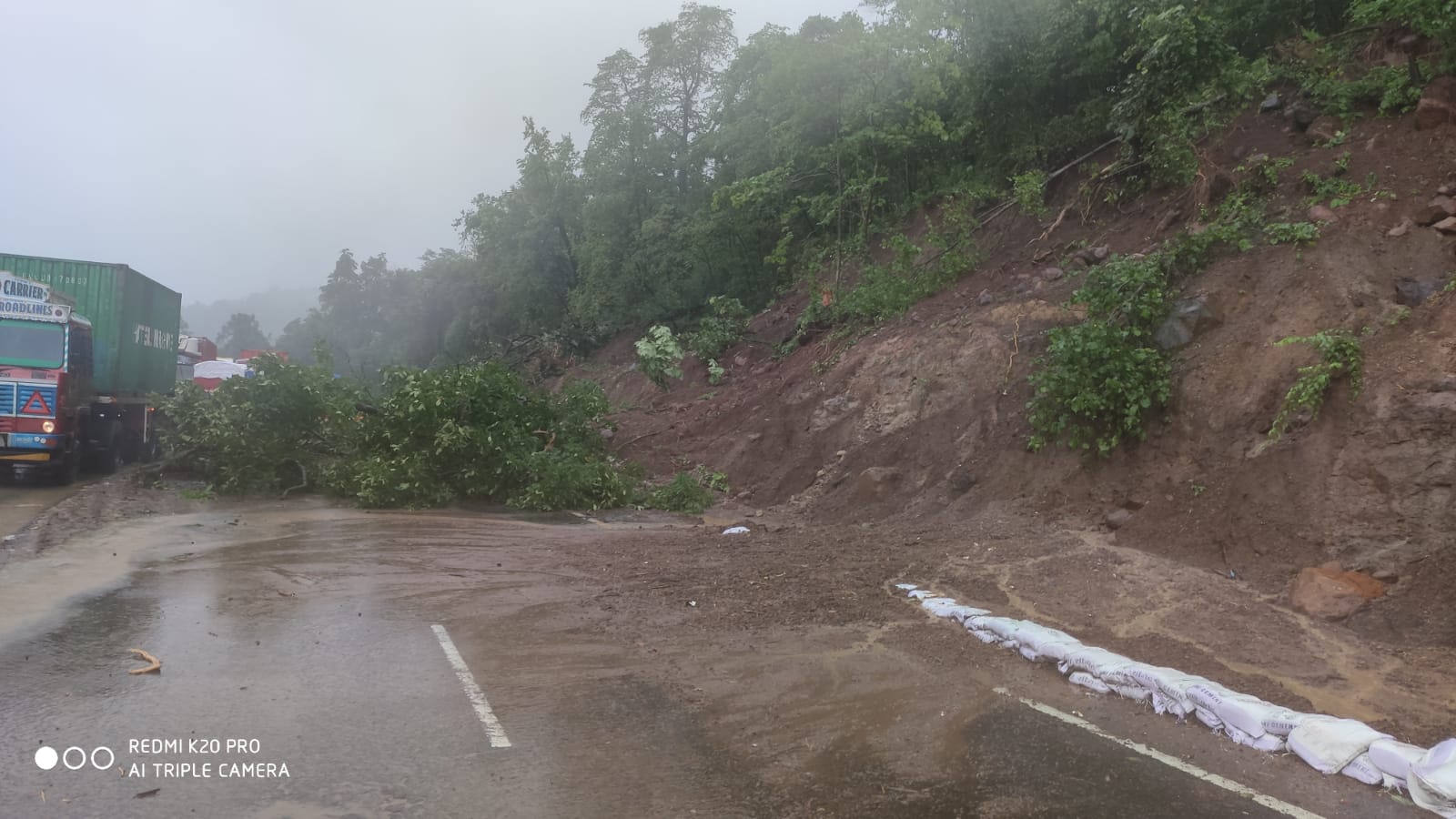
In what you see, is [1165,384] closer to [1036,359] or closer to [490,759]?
[1036,359]

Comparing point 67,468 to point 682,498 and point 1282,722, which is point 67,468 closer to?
point 682,498

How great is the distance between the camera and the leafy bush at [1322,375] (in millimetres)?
8062

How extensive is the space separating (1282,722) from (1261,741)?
15cm

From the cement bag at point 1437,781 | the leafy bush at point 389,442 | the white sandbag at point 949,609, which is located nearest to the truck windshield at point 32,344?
the leafy bush at point 389,442

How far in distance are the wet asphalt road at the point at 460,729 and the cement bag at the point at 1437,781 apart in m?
0.14

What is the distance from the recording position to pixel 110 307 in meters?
17.6

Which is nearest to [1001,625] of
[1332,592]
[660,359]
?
[1332,592]

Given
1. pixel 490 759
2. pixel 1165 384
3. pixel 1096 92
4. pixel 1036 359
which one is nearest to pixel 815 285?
pixel 1096 92

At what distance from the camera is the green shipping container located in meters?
17.1

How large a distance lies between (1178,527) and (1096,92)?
39.0 ft

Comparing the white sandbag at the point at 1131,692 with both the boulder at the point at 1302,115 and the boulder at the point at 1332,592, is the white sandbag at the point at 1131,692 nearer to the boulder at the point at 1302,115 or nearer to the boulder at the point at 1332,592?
the boulder at the point at 1332,592

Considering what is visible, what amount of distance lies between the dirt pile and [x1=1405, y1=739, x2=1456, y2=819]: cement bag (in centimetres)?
233

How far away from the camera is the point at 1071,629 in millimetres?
6871

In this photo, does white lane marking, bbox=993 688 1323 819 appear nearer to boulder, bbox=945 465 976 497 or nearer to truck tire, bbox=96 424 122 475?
boulder, bbox=945 465 976 497
